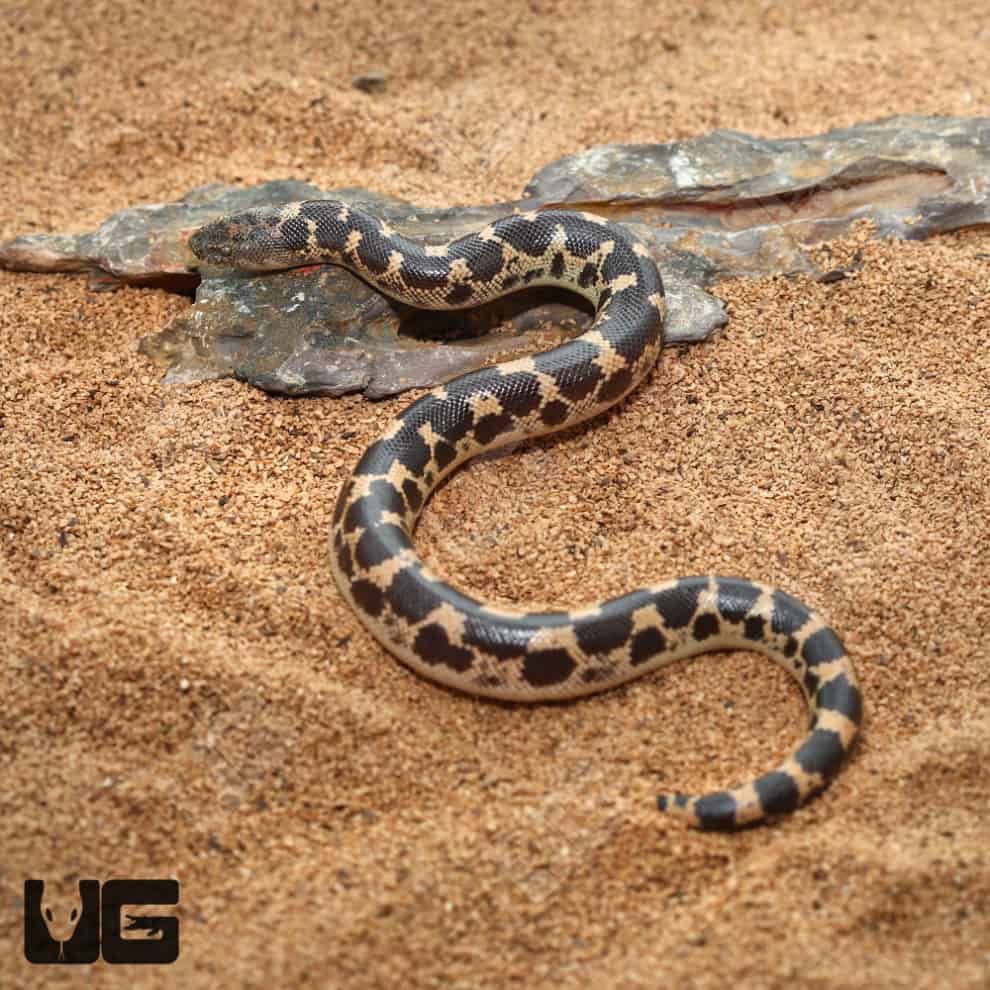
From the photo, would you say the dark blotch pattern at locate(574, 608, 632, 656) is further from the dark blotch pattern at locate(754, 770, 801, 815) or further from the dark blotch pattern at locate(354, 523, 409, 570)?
the dark blotch pattern at locate(354, 523, 409, 570)

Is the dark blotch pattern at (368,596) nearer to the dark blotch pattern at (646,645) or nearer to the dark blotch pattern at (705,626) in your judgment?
the dark blotch pattern at (646,645)

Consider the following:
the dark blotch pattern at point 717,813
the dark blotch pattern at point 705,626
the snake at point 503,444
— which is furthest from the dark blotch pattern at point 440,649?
the dark blotch pattern at point 717,813

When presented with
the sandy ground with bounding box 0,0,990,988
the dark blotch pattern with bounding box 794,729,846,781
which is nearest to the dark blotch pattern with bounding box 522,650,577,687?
the sandy ground with bounding box 0,0,990,988

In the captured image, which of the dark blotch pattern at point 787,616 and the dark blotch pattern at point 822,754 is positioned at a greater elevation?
the dark blotch pattern at point 787,616

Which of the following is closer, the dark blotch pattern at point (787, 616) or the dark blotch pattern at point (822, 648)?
the dark blotch pattern at point (822, 648)

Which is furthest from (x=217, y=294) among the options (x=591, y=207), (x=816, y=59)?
(x=816, y=59)

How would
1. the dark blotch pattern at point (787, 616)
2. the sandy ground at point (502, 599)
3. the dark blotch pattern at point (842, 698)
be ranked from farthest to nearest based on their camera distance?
the dark blotch pattern at point (787, 616) < the dark blotch pattern at point (842, 698) < the sandy ground at point (502, 599)

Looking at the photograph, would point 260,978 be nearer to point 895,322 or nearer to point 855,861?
point 855,861
